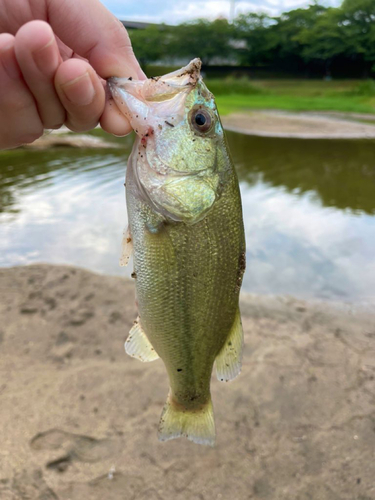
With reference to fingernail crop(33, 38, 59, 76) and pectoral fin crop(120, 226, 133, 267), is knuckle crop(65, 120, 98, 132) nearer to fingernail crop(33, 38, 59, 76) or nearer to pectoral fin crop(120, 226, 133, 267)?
fingernail crop(33, 38, 59, 76)

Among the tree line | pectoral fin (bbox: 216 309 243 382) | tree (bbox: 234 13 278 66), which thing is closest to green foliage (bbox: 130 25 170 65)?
the tree line

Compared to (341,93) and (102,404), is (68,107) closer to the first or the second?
(102,404)

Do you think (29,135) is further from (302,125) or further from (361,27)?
(361,27)

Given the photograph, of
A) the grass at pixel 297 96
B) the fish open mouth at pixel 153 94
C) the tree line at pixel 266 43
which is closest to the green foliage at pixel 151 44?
the tree line at pixel 266 43

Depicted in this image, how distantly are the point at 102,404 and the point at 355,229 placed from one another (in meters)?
5.72

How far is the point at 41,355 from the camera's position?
4.22 m

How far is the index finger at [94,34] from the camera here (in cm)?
A: 175

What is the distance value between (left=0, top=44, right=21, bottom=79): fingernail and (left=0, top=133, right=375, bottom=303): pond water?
15.2ft

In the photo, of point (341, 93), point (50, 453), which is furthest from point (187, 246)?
point (341, 93)

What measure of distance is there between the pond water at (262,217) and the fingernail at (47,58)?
15.2 ft

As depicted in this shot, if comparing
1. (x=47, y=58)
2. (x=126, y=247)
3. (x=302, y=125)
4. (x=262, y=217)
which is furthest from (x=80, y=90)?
(x=302, y=125)

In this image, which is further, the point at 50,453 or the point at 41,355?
the point at 41,355

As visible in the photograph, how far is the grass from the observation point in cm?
2723

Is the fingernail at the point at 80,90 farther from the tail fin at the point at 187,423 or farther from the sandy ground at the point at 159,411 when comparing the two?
the sandy ground at the point at 159,411
